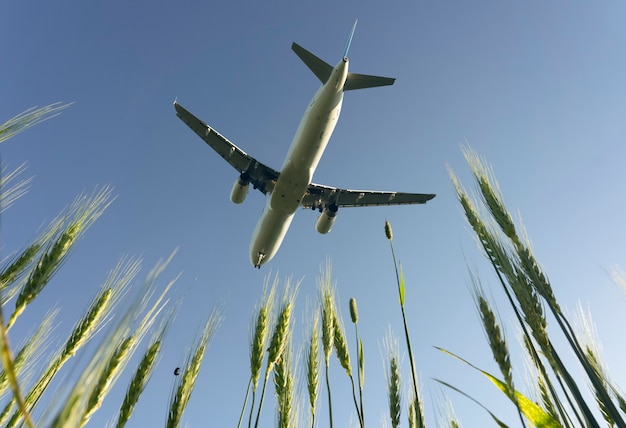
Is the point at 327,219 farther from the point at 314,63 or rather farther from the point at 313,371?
the point at 313,371

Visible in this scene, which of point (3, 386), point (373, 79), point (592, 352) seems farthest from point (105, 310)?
point (373, 79)

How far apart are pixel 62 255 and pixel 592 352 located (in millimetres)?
5612

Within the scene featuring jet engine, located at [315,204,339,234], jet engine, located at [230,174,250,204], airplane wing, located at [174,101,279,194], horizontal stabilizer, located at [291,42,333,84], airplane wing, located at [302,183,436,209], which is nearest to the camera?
horizontal stabilizer, located at [291,42,333,84]

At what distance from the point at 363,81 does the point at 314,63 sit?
10.9 feet

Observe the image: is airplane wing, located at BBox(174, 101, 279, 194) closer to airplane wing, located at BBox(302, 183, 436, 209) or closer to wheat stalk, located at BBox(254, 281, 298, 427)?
airplane wing, located at BBox(302, 183, 436, 209)

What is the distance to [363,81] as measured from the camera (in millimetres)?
26625

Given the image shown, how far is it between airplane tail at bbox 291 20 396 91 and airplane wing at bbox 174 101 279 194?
7.60m

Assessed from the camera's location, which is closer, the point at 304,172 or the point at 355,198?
the point at 304,172

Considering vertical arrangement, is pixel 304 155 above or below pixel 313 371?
above

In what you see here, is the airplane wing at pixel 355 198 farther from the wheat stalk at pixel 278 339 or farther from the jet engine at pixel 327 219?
the wheat stalk at pixel 278 339

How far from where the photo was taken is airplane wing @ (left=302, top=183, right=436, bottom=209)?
105ft

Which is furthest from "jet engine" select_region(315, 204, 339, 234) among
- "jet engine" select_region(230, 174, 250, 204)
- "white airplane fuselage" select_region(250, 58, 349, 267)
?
"jet engine" select_region(230, 174, 250, 204)

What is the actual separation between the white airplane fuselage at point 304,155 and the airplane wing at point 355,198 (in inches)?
241

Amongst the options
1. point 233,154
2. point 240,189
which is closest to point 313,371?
point 240,189
